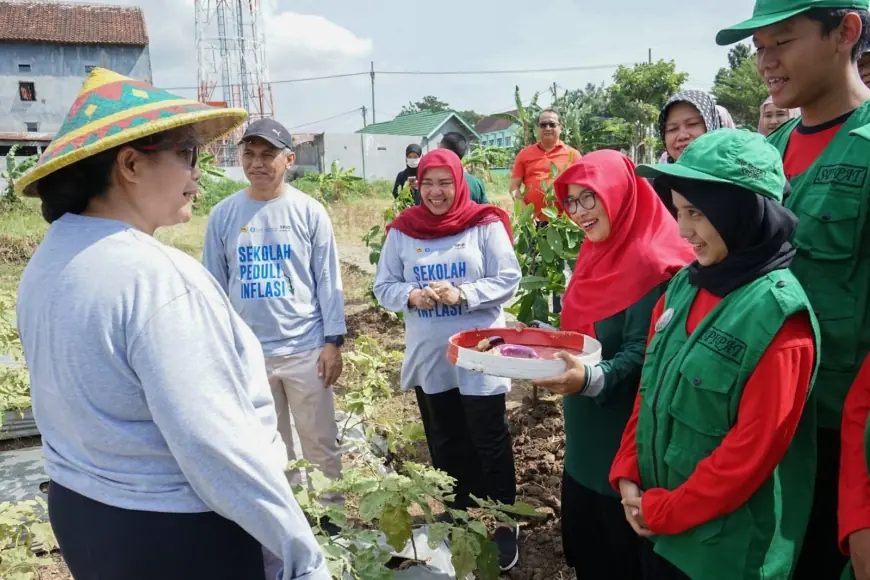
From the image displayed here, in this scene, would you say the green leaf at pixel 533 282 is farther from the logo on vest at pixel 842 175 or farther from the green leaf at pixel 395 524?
the logo on vest at pixel 842 175

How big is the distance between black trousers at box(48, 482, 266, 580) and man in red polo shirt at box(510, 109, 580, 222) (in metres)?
4.55

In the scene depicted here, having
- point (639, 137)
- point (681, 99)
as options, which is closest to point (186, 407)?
point (681, 99)

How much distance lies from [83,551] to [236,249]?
1.90m

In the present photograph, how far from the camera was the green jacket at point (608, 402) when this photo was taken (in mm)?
1983

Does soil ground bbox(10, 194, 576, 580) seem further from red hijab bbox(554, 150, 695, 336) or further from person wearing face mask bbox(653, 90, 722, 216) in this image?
person wearing face mask bbox(653, 90, 722, 216)

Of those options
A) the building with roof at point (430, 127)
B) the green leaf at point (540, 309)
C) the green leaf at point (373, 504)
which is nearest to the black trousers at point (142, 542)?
the green leaf at point (373, 504)

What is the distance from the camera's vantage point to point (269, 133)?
3.03 meters

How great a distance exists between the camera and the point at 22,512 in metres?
2.15

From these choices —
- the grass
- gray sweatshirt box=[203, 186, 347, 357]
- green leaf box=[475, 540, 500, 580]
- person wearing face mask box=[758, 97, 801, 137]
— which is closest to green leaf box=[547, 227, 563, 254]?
person wearing face mask box=[758, 97, 801, 137]

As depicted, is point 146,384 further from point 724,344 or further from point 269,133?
point 269,133

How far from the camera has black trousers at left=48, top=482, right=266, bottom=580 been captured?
4.20 feet

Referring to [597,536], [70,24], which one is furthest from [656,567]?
[70,24]

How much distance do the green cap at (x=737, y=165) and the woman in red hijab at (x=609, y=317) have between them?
0.57 meters

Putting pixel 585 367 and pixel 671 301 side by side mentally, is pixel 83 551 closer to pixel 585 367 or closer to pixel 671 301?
pixel 585 367
